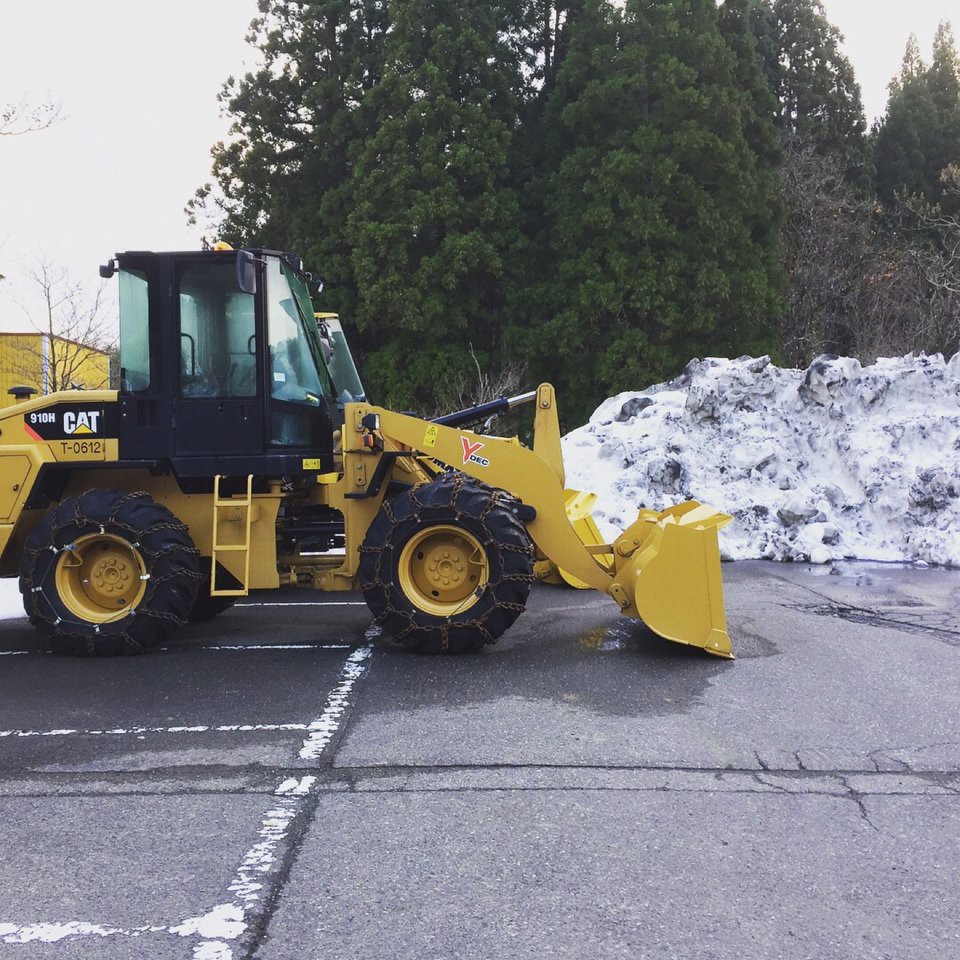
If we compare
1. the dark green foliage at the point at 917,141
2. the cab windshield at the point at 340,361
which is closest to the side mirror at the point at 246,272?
the cab windshield at the point at 340,361

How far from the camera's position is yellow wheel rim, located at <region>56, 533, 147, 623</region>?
634 centimetres

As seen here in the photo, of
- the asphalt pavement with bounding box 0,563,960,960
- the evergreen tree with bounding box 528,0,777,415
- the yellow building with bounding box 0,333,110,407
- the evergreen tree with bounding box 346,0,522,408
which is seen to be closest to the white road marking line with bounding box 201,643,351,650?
the asphalt pavement with bounding box 0,563,960,960

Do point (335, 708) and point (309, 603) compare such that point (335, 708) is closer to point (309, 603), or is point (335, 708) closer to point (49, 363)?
point (309, 603)

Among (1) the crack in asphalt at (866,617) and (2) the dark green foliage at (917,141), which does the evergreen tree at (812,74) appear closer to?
(2) the dark green foliage at (917,141)

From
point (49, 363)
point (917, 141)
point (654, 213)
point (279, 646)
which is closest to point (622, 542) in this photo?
point (279, 646)

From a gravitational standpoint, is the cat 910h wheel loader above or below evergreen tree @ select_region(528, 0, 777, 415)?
below

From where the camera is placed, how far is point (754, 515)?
11.0 meters

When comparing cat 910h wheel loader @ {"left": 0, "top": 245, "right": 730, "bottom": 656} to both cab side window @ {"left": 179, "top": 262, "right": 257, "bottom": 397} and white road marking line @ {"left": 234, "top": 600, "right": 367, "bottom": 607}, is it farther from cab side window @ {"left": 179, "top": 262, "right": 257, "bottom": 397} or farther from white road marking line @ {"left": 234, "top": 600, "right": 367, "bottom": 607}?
white road marking line @ {"left": 234, "top": 600, "right": 367, "bottom": 607}

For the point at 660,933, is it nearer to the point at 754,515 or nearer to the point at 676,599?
the point at 676,599

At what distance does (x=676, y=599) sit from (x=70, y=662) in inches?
161

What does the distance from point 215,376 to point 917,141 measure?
29.9m

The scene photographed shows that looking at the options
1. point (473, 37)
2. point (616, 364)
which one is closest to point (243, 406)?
point (616, 364)

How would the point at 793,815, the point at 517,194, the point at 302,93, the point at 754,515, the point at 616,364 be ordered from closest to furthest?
the point at 793,815
the point at 754,515
the point at 616,364
the point at 517,194
the point at 302,93

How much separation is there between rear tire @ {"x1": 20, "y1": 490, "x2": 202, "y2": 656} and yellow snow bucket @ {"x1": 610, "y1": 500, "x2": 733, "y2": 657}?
3.07 m
